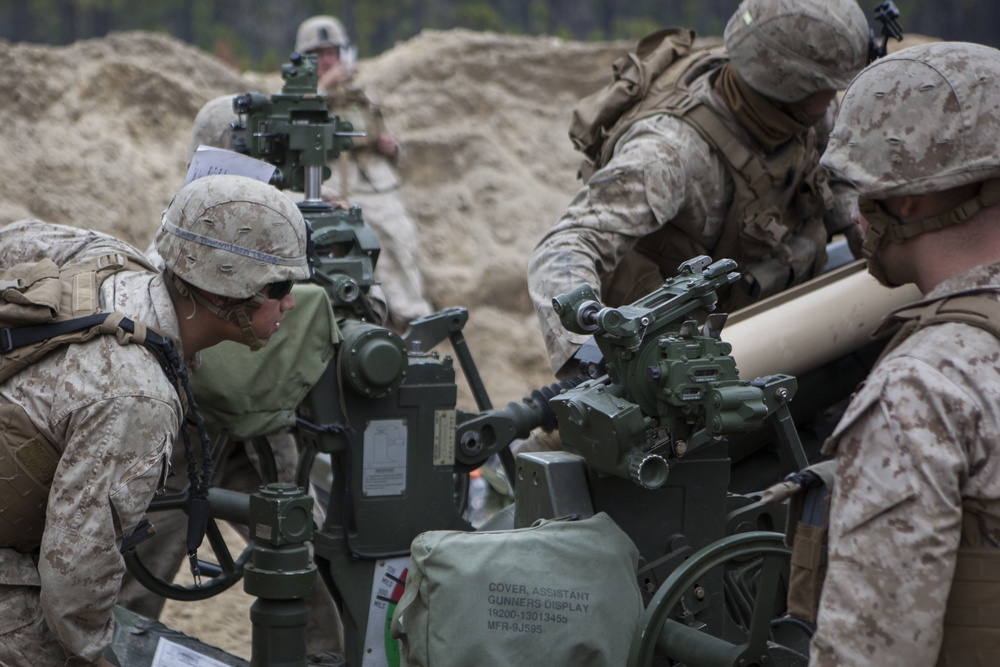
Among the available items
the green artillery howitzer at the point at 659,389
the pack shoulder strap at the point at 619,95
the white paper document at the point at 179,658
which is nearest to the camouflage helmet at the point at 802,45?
the pack shoulder strap at the point at 619,95

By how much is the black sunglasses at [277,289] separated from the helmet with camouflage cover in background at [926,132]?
1.65m

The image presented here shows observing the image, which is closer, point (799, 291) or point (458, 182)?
point (799, 291)

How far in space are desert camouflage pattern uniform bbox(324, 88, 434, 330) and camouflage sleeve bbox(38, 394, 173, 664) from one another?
249 inches

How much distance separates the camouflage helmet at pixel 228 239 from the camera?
10.7 ft

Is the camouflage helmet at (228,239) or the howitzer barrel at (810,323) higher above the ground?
the camouflage helmet at (228,239)

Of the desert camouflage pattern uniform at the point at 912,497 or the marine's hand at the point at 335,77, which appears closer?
the desert camouflage pattern uniform at the point at 912,497

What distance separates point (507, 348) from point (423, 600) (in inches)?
333

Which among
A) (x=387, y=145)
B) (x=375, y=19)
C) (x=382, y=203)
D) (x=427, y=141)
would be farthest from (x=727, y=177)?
(x=375, y=19)

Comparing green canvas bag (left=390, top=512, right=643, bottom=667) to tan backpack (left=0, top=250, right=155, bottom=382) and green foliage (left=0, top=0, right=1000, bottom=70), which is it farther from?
green foliage (left=0, top=0, right=1000, bottom=70)

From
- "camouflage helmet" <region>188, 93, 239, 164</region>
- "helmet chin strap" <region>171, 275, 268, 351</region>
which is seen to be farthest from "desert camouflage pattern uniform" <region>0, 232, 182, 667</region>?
"camouflage helmet" <region>188, 93, 239, 164</region>

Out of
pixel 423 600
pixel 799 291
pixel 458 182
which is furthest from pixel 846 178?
pixel 458 182

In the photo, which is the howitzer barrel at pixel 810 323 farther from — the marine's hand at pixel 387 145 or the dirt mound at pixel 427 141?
the dirt mound at pixel 427 141

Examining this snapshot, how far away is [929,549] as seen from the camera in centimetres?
197

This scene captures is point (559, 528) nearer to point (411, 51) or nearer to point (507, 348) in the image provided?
point (507, 348)
